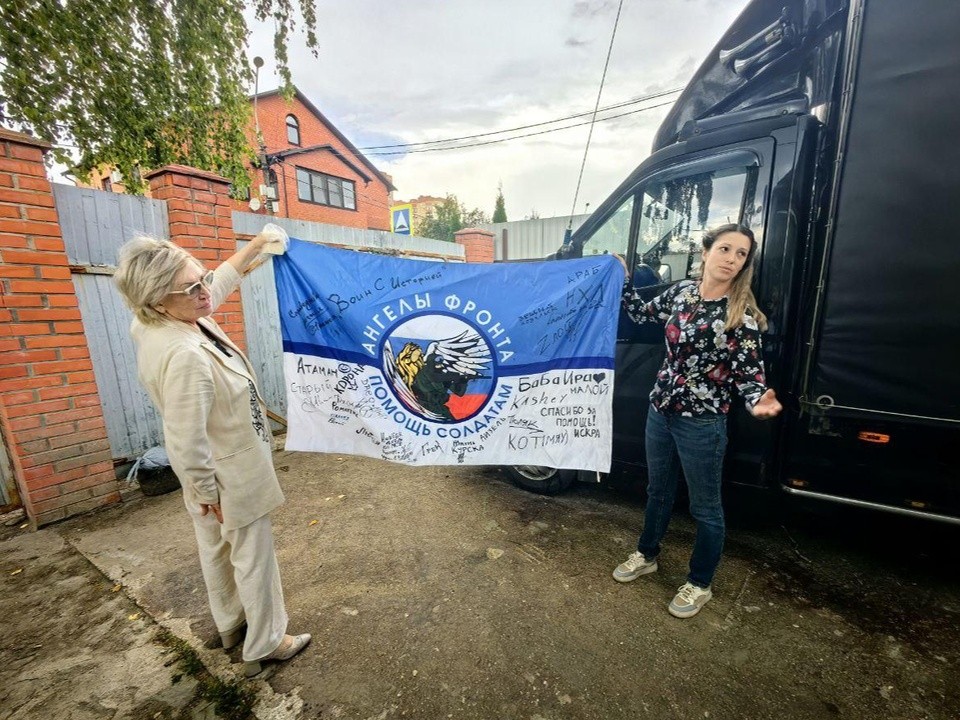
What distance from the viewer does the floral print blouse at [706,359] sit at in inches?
75.2

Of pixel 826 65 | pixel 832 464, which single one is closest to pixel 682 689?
pixel 832 464

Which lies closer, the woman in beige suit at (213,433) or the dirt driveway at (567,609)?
the woman in beige suit at (213,433)

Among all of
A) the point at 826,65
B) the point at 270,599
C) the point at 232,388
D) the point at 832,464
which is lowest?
the point at 270,599

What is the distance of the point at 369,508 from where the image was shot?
3211 millimetres

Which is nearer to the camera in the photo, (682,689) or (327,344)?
(682,689)

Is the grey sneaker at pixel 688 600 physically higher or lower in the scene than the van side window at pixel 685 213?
lower

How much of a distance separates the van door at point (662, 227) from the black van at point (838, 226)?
1 cm

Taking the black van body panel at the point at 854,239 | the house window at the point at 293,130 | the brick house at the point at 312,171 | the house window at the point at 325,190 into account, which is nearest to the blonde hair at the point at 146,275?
the black van body panel at the point at 854,239

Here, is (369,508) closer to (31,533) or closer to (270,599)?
(270,599)

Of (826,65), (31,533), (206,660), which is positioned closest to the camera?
(206,660)

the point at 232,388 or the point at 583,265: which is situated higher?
the point at 583,265

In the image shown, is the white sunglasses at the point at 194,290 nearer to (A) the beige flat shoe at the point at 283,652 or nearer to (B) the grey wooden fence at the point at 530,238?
(A) the beige flat shoe at the point at 283,652

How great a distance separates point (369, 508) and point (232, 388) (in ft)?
6.19

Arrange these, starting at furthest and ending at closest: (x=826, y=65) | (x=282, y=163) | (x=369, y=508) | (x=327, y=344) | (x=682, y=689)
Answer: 1. (x=282, y=163)
2. (x=369, y=508)
3. (x=327, y=344)
4. (x=826, y=65)
5. (x=682, y=689)
